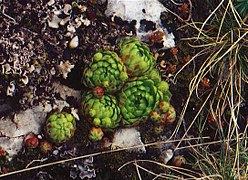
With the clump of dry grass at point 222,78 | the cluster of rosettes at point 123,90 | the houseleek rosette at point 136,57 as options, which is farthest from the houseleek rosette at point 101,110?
the clump of dry grass at point 222,78

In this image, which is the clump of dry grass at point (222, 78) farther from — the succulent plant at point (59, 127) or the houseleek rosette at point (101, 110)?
the succulent plant at point (59, 127)

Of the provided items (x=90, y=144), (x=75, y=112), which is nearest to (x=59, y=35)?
(x=75, y=112)

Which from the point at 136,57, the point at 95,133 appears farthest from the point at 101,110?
the point at 136,57

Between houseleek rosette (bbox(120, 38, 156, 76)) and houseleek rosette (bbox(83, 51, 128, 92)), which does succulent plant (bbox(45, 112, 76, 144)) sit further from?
houseleek rosette (bbox(120, 38, 156, 76))

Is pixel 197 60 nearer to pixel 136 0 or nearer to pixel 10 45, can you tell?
pixel 136 0

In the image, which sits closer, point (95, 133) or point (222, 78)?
point (95, 133)

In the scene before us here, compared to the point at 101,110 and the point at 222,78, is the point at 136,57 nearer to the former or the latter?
the point at 101,110
